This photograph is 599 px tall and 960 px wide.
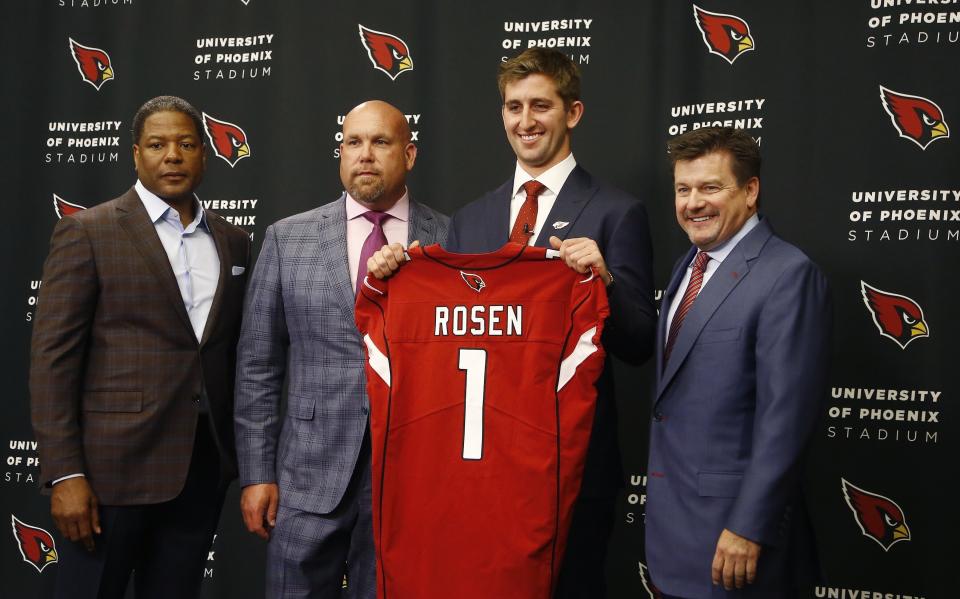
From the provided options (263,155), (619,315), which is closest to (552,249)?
(619,315)

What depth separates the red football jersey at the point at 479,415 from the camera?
1.95 metres

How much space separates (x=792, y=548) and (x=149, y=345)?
1729 mm

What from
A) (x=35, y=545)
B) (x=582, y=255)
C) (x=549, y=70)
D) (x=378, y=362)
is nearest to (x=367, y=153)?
(x=549, y=70)

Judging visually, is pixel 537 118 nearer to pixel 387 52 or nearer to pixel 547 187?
pixel 547 187

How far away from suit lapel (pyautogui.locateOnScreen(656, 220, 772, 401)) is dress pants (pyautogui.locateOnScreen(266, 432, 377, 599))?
83 centimetres

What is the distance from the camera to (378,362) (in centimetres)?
206

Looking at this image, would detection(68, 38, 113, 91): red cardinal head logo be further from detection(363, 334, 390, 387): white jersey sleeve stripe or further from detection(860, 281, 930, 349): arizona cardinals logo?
detection(860, 281, 930, 349): arizona cardinals logo

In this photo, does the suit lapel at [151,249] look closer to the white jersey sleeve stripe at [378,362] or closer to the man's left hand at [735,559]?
the white jersey sleeve stripe at [378,362]

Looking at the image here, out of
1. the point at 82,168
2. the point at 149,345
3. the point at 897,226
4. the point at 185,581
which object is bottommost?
the point at 185,581

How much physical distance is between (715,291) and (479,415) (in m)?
0.62

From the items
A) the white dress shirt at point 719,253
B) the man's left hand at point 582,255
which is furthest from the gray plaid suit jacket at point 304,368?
the white dress shirt at point 719,253

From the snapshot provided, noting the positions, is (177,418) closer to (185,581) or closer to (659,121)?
(185,581)

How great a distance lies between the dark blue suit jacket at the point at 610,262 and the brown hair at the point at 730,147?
0.23 m

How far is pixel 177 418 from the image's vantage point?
239cm
